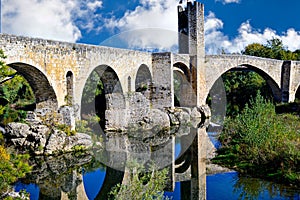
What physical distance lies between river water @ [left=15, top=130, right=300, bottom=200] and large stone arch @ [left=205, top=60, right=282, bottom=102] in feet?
43.4

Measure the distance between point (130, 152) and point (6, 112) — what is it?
5481mm

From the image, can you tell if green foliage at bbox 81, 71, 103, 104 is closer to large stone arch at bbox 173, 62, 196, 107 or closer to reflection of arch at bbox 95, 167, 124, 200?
large stone arch at bbox 173, 62, 196, 107

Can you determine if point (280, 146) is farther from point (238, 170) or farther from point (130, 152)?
point (130, 152)

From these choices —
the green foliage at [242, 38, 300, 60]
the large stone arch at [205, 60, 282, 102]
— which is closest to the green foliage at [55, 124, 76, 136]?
the large stone arch at [205, 60, 282, 102]

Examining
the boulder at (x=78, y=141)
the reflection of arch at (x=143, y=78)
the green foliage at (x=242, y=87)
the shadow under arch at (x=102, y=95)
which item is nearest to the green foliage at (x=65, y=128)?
the boulder at (x=78, y=141)

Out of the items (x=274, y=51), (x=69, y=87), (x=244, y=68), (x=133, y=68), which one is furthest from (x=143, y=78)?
(x=274, y=51)

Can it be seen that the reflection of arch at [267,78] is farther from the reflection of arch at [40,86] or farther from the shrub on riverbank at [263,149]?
the reflection of arch at [40,86]

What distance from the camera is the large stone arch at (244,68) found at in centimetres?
2189

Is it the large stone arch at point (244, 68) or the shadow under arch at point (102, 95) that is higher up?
the large stone arch at point (244, 68)

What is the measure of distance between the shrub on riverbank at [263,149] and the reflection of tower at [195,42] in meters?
9.39

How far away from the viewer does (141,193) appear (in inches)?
206

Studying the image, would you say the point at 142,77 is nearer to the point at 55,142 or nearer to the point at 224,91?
the point at 55,142

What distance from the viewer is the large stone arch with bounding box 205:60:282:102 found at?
2189 cm

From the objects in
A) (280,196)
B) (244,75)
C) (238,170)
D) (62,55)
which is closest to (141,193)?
(280,196)
